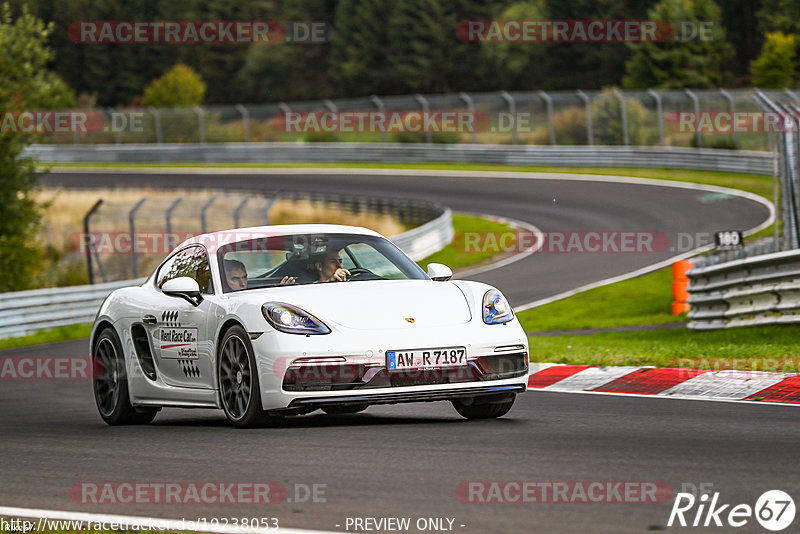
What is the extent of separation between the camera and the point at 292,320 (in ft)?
25.7

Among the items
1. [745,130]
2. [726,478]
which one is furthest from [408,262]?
[745,130]

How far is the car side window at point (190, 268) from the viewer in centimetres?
896

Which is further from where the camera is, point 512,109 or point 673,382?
point 512,109

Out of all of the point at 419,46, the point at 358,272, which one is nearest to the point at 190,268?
the point at 358,272

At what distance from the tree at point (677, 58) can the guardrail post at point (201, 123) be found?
26.8 m

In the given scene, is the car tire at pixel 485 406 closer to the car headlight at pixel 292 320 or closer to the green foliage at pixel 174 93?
the car headlight at pixel 292 320

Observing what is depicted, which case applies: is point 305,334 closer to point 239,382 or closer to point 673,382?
point 239,382

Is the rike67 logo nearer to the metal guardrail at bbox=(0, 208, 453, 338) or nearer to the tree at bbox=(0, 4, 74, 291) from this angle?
the metal guardrail at bbox=(0, 208, 453, 338)

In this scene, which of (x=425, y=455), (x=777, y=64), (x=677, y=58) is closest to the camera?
(x=425, y=455)

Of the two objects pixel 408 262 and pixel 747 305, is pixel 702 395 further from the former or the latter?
pixel 747 305

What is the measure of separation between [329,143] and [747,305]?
41.8 meters

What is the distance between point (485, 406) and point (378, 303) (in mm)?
1098

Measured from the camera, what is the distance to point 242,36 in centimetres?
10031

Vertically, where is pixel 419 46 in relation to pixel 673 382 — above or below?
above
